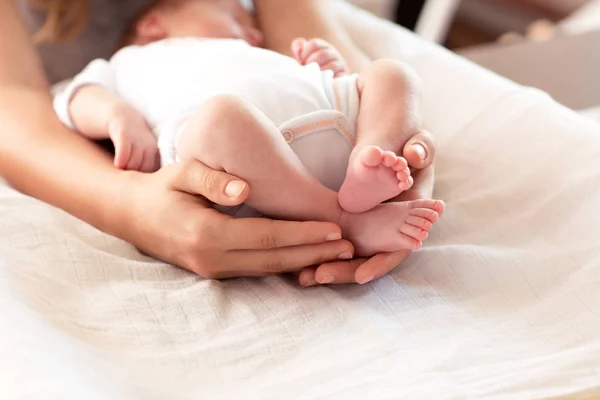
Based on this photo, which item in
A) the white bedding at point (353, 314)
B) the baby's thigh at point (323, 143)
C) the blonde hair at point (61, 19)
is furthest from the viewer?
the blonde hair at point (61, 19)

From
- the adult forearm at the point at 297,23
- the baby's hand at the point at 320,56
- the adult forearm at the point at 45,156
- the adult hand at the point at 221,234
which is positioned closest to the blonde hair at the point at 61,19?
the adult forearm at the point at 45,156

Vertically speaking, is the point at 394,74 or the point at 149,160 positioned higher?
the point at 394,74

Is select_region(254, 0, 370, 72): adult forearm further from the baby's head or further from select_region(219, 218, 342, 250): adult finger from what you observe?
select_region(219, 218, 342, 250): adult finger

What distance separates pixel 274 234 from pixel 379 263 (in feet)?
0.39

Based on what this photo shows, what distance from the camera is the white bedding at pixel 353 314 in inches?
21.5

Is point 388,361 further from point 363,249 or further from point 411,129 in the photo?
point 411,129

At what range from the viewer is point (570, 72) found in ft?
5.41

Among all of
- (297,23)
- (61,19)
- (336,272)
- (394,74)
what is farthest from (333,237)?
(61,19)

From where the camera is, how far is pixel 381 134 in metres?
0.74

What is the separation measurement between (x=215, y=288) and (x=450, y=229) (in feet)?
1.03

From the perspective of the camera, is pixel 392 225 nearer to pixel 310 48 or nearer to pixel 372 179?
pixel 372 179

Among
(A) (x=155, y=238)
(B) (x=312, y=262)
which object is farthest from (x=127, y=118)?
(B) (x=312, y=262)

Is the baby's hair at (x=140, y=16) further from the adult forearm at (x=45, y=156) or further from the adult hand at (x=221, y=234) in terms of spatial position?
the adult hand at (x=221, y=234)

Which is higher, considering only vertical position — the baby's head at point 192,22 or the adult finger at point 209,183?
the adult finger at point 209,183
